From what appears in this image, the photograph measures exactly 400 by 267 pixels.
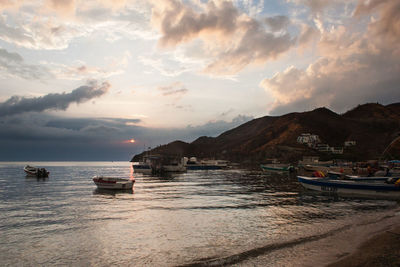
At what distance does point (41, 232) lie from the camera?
21047mm

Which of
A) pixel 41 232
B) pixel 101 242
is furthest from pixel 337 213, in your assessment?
pixel 41 232

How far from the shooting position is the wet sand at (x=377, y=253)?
12.8 metres

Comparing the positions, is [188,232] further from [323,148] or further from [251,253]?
[323,148]

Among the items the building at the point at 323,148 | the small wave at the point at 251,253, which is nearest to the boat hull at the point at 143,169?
the small wave at the point at 251,253

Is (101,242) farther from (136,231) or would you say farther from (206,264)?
(206,264)

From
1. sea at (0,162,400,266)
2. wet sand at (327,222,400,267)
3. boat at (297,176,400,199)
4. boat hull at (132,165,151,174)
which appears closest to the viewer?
wet sand at (327,222,400,267)

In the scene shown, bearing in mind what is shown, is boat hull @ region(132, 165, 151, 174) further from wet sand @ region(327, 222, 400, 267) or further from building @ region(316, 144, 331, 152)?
building @ region(316, 144, 331, 152)

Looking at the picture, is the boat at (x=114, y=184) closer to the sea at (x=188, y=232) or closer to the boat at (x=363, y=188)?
the sea at (x=188, y=232)

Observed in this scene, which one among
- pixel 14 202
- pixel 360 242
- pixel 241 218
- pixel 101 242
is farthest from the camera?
pixel 14 202

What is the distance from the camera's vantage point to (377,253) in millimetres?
14125

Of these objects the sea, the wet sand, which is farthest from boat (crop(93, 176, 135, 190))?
the wet sand

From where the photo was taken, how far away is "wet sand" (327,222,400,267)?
12754mm

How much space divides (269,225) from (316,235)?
428 centimetres

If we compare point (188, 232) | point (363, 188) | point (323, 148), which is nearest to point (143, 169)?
point (363, 188)
